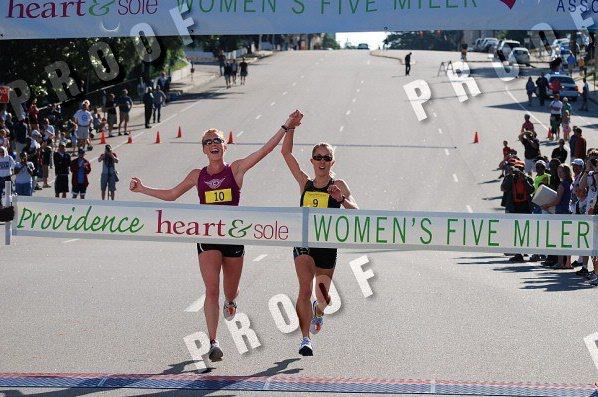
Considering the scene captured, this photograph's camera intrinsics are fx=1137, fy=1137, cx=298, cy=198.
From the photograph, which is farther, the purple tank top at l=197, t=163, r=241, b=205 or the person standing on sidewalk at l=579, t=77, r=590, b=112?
the person standing on sidewalk at l=579, t=77, r=590, b=112

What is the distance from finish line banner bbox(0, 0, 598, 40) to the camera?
12.7 metres

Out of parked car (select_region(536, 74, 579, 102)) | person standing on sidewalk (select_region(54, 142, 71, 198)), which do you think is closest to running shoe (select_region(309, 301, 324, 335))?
person standing on sidewalk (select_region(54, 142, 71, 198))

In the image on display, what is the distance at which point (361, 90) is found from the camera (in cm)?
6216

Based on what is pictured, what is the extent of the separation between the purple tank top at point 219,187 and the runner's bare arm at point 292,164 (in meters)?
0.55

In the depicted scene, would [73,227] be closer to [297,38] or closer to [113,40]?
[113,40]

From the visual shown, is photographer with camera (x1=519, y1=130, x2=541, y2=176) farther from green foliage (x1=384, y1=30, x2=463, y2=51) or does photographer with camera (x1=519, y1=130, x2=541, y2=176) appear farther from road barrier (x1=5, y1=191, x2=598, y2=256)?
green foliage (x1=384, y1=30, x2=463, y2=51)

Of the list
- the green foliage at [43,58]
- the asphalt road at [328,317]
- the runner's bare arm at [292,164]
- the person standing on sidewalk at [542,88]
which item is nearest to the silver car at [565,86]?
the person standing on sidewalk at [542,88]

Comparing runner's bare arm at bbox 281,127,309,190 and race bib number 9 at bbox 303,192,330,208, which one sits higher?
runner's bare arm at bbox 281,127,309,190

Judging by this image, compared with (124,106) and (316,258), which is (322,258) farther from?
(124,106)

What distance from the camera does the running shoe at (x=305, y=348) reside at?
9.83m

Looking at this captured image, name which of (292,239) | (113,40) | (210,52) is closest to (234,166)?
(292,239)

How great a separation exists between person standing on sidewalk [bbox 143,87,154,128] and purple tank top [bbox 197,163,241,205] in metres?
35.3

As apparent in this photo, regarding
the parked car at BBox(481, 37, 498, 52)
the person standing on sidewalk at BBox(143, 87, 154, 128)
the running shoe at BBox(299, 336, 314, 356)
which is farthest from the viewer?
the parked car at BBox(481, 37, 498, 52)

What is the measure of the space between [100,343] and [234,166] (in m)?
2.07
